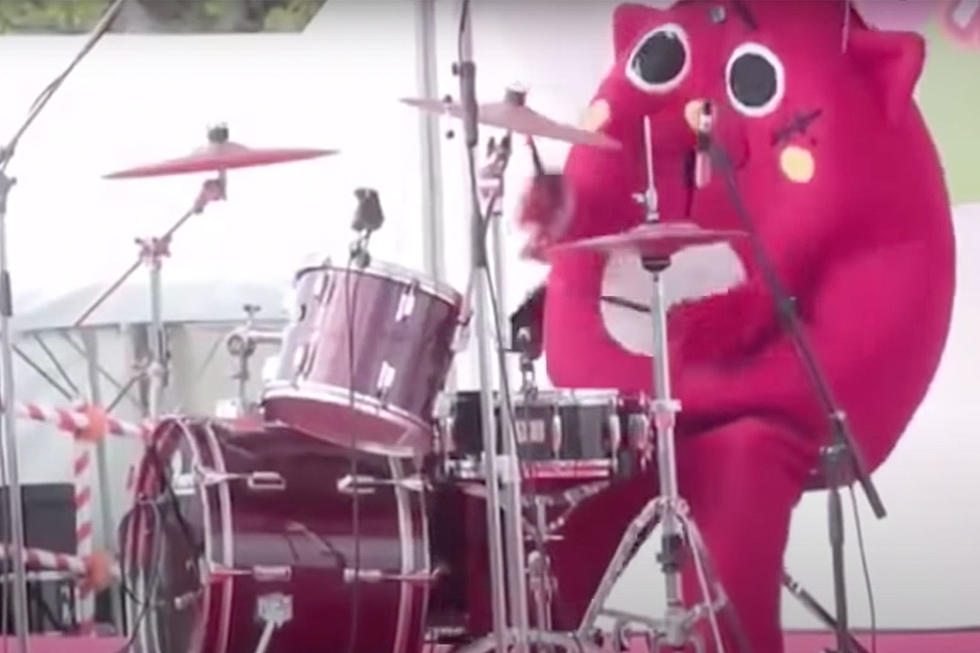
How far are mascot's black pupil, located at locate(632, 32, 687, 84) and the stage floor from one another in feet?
4.22

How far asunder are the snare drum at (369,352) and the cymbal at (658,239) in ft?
1.10

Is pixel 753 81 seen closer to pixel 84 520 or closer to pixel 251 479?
pixel 251 479

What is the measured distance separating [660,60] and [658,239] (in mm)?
709

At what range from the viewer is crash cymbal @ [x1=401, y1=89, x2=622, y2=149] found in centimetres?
372

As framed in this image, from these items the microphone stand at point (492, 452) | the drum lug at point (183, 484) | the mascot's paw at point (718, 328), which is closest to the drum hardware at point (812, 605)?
the mascot's paw at point (718, 328)

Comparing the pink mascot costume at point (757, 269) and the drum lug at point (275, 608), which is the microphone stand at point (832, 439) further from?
the drum lug at point (275, 608)

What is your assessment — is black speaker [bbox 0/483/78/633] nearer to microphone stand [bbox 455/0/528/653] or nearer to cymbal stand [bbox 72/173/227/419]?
cymbal stand [bbox 72/173/227/419]

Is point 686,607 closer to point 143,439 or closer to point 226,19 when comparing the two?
point 143,439

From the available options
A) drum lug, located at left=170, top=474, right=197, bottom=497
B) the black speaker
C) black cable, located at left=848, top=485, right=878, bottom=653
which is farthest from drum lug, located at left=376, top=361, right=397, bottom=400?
black cable, located at left=848, top=485, right=878, bottom=653

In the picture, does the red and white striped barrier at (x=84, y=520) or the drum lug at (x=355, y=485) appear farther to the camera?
the red and white striped barrier at (x=84, y=520)

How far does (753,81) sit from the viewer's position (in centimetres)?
438

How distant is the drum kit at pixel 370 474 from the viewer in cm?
394

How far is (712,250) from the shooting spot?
432 centimetres

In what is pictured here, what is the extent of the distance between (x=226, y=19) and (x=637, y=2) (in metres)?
0.92
